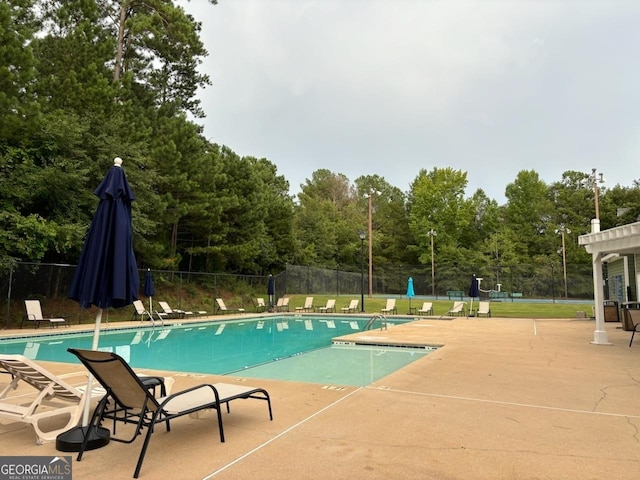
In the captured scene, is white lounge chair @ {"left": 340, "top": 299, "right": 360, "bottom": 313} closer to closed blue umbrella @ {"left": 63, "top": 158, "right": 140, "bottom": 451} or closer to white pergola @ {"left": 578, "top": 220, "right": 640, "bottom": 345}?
white pergola @ {"left": 578, "top": 220, "right": 640, "bottom": 345}

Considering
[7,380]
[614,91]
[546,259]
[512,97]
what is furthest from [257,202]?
[546,259]

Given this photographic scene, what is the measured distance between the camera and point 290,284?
26.0m

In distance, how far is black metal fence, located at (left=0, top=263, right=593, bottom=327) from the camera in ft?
46.5

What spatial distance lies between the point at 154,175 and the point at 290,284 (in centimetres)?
1109

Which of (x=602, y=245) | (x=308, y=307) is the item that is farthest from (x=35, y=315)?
(x=602, y=245)

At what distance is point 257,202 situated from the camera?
2688cm

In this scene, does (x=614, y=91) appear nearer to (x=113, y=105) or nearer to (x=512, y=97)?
(x=512, y=97)

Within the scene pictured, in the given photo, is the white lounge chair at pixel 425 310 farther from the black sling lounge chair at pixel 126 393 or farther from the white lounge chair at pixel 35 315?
the black sling lounge chair at pixel 126 393

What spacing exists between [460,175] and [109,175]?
43328mm

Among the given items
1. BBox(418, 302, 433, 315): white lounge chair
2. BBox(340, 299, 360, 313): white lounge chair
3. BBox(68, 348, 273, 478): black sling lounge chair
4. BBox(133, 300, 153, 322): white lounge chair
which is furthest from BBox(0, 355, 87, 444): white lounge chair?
BBox(340, 299, 360, 313): white lounge chair

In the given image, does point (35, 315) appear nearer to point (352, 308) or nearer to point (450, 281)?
point (352, 308)

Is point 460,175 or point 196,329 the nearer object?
point 196,329

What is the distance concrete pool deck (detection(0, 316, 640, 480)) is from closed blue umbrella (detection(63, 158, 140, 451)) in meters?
0.94

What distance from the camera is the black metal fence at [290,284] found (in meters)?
14.2
